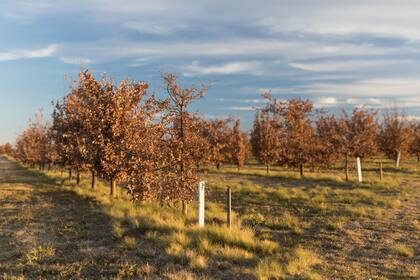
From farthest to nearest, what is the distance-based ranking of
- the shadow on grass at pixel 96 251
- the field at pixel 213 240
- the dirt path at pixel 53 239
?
the dirt path at pixel 53 239 → the field at pixel 213 240 → the shadow on grass at pixel 96 251

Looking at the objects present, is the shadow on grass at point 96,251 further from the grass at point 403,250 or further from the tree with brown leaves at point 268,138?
the tree with brown leaves at point 268,138

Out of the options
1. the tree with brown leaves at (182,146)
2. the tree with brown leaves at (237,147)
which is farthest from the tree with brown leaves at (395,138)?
the tree with brown leaves at (182,146)

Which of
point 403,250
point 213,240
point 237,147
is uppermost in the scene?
point 237,147

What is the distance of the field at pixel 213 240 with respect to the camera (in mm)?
8062

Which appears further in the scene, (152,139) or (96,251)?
(152,139)

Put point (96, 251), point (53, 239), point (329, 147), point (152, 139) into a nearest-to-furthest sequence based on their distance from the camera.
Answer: point (96, 251) < point (53, 239) < point (152, 139) < point (329, 147)

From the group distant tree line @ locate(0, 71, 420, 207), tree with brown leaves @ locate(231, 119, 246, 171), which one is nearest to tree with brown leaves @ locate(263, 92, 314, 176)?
distant tree line @ locate(0, 71, 420, 207)

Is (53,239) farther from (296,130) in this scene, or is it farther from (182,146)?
(296,130)

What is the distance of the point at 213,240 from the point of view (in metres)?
10.3

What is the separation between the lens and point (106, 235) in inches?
444

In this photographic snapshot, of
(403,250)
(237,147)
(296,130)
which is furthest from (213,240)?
(237,147)

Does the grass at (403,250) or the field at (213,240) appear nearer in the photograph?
the field at (213,240)

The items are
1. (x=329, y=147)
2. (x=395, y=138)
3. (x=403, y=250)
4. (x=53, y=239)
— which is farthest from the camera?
(x=395, y=138)

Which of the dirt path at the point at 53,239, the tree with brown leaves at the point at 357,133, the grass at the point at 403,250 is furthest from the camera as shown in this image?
the tree with brown leaves at the point at 357,133
